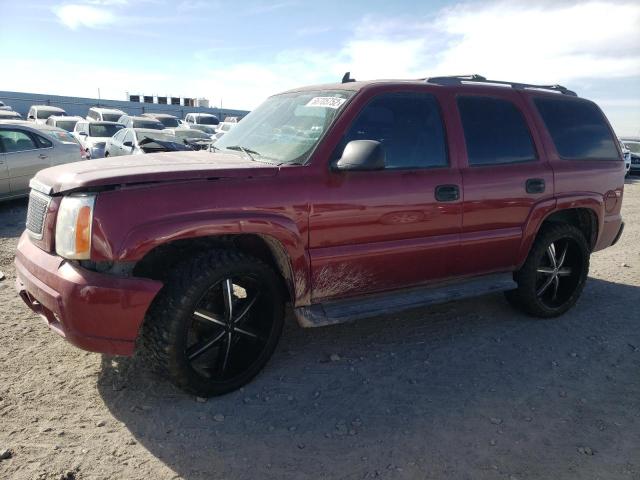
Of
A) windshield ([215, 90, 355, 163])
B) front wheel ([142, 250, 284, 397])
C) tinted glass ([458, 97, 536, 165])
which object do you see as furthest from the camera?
tinted glass ([458, 97, 536, 165])

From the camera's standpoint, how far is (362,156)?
2.97m

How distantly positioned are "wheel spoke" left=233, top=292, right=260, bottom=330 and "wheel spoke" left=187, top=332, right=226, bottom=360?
12cm

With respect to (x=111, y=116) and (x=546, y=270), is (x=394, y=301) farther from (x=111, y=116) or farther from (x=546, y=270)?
(x=111, y=116)

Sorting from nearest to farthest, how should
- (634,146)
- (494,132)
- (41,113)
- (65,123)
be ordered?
(494,132), (65,123), (634,146), (41,113)

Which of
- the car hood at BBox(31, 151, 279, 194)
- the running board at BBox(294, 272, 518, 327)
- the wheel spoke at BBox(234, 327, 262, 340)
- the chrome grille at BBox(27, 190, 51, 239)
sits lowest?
the wheel spoke at BBox(234, 327, 262, 340)

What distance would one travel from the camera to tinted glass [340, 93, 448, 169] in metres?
3.40

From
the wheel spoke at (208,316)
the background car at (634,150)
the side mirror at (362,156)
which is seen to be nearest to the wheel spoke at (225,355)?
the wheel spoke at (208,316)

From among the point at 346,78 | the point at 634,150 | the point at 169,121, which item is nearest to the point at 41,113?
the point at 169,121

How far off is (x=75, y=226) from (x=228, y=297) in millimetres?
939

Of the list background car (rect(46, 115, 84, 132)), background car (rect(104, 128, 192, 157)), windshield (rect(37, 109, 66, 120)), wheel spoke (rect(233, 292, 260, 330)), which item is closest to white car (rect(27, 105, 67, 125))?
windshield (rect(37, 109, 66, 120))

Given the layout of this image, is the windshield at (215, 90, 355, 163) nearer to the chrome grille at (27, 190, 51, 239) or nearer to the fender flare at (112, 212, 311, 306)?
the fender flare at (112, 212, 311, 306)

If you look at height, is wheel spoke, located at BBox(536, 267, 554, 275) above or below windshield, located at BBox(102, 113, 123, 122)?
above

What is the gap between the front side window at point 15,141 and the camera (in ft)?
27.7

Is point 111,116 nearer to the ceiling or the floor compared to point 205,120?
nearer to the ceiling
